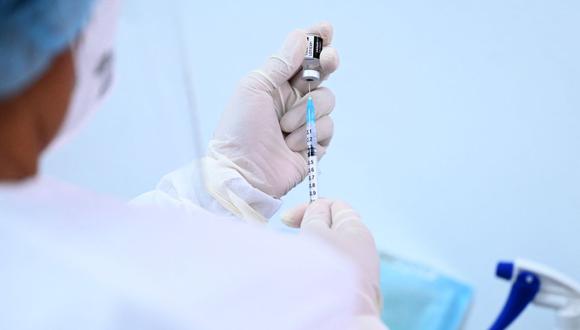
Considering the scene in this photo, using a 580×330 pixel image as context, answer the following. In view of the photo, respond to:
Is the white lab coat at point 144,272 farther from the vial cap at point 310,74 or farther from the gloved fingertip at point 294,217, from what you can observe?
the vial cap at point 310,74

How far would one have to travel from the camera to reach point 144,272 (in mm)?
431

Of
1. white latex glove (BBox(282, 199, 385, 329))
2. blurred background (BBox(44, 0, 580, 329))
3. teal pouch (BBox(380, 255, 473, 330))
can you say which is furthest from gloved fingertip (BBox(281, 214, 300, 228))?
blurred background (BBox(44, 0, 580, 329))

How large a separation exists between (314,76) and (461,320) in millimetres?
564

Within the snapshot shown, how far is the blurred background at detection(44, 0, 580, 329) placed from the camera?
1.18 meters

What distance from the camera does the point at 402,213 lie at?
4.26ft

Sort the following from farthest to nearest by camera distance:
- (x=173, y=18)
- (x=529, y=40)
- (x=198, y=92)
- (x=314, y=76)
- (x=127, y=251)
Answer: (x=198, y=92), (x=529, y=40), (x=314, y=76), (x=173, y=18), (x=127, y=251)

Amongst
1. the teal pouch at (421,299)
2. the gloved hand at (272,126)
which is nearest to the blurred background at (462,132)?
the teal pouch at (421,299)

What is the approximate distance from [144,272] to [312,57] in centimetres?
73

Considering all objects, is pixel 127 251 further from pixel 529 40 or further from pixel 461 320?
pixel 529 40

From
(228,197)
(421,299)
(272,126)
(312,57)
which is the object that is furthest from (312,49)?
(421,299)

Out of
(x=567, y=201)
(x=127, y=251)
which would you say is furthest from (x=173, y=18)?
(x=567, y=201)

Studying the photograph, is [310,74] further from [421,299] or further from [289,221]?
[421,299]

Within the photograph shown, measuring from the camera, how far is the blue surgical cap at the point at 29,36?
1.29 ft

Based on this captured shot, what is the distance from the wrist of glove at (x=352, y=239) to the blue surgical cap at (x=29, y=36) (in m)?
0.40
